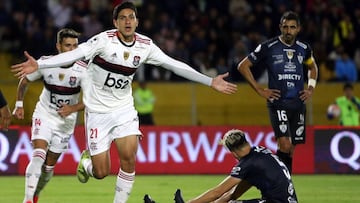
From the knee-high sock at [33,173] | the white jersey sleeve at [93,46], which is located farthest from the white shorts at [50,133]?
the white jersey sleeve at [93,46]

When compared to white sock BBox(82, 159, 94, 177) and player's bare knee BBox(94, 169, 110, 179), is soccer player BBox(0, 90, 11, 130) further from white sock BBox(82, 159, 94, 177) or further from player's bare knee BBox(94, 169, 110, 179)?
white sock BBox(82, 159, 94, 177)

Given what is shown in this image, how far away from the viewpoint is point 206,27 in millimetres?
23531

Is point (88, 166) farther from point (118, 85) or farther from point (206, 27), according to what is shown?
point (206, 27)

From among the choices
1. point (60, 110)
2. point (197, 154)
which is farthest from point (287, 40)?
point (197, 154)

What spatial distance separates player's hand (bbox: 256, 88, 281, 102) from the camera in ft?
44.7

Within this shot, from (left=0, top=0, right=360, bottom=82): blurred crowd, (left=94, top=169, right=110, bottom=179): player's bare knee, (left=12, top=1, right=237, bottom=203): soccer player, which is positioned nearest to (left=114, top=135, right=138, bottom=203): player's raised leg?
(left=12, top=1, right=237, bottom=203): soccer player

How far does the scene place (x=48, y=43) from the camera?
22.2m

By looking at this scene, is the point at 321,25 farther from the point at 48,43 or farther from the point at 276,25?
the point at 48,43

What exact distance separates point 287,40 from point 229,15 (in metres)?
10.3

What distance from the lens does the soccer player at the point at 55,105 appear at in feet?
41.0

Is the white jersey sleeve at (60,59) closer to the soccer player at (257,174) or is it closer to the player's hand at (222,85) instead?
the player's hand at (222,85)

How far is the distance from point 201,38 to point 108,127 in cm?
1168

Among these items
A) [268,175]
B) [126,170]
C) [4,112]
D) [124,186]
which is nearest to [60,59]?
[4,112]

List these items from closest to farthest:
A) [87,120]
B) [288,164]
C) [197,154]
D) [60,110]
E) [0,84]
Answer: [87,120] < [60,110] < [288,164] < [197,154] < [0,84]
